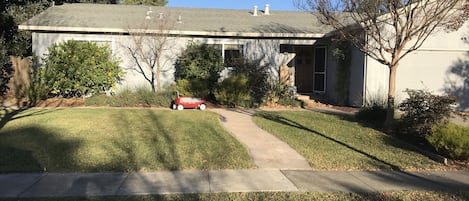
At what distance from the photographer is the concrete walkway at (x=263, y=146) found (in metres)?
6.91

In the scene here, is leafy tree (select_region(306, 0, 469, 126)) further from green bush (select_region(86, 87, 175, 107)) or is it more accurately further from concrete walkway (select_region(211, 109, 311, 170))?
green bush (select_region(86, 87, 175, 107))

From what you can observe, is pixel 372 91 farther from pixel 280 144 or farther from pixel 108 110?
pixel 108 110

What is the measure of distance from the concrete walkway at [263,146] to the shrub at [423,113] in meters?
3.03

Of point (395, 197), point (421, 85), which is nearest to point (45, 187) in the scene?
point (395, 197)

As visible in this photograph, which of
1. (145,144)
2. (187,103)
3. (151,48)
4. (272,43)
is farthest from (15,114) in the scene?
(272,43)

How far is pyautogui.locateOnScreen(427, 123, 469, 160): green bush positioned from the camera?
7.23 meters

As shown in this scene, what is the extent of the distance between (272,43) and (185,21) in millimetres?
3751

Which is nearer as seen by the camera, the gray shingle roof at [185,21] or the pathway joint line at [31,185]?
the pathway joint line at [31,185]

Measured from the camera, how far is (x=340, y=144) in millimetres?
8461

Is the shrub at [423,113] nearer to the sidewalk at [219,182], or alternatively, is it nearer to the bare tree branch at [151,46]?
the sidewalk at [219,182]

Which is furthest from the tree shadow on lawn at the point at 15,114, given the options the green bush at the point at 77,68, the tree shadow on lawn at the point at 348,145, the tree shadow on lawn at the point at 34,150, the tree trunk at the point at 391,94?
the tree trunk at the point at 391,94

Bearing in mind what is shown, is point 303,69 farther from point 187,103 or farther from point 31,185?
point 31,185

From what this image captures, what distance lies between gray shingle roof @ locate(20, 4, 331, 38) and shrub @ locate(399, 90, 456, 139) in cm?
534

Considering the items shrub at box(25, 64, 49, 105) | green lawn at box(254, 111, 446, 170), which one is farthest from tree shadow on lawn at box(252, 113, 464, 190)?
shrub at box(25, 64, 49, 105)
